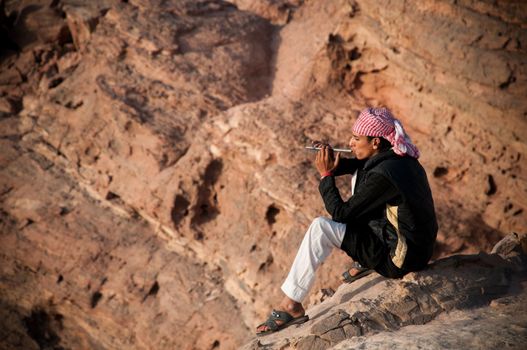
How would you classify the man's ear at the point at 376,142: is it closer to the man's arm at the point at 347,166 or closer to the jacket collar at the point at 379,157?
the jacket collar at the point at 379,157

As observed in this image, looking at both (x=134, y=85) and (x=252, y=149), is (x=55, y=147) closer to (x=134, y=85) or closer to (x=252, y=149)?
(x=134, y=85)

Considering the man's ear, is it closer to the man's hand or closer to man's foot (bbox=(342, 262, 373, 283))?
the man's hand

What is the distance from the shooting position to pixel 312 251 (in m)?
3.65

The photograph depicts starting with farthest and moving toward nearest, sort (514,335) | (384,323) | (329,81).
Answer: (329,81) → (384,323) → (514,335)

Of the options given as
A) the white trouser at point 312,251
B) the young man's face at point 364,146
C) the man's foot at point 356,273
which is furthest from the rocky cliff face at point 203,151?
the young man's face at point 364,146

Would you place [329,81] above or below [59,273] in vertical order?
above

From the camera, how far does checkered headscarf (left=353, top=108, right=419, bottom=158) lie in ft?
11.6

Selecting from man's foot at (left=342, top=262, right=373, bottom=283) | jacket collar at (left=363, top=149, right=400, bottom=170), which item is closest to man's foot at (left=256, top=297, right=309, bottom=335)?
man's foot at (left=342, top=262, right=373, bottom=283)

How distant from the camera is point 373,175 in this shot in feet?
11.3

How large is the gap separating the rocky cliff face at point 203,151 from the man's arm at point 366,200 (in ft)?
6.77

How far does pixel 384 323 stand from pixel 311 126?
129 inches

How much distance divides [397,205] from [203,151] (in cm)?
328

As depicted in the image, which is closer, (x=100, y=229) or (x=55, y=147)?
(x=100, y=229)

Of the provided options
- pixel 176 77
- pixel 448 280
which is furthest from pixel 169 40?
pixel 448 280
